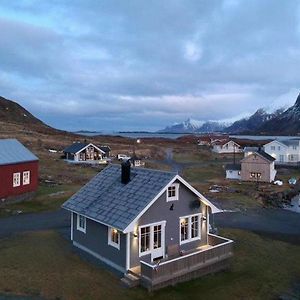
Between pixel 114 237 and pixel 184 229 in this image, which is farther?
pixel 184 229

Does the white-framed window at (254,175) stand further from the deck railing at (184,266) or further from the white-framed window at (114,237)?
the white-framed window at (114,237)

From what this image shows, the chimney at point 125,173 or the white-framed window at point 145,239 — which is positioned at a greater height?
the chimney at point 125,173

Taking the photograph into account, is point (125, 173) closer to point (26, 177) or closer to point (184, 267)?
point (184, 267)

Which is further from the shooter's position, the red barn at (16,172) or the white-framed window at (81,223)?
the red barn at (16,172)

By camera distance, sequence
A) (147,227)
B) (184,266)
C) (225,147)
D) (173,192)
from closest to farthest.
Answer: (184,266), (147,227), (173,192), (225,147)

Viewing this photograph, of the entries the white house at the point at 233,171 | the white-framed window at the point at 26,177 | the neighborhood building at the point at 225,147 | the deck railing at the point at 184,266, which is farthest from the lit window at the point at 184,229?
the neighborhood building at the point at 225,147

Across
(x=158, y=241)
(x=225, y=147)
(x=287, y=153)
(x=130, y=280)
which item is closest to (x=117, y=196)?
(x=158, y=241)

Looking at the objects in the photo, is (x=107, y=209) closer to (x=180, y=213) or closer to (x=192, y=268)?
(x=180, y=213)
